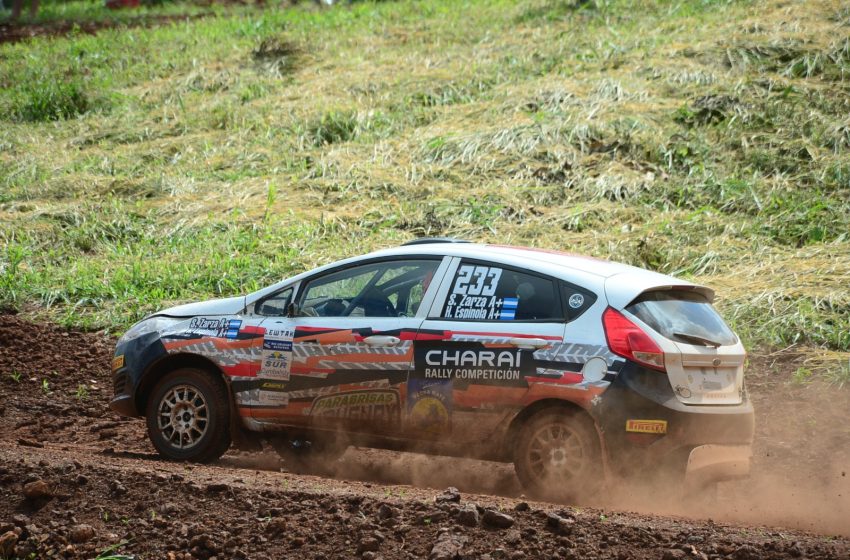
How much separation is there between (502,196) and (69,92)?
1026cm

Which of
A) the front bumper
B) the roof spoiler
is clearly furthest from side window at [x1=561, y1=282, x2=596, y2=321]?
the front bumper

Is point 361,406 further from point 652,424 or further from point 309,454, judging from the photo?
point 652,424

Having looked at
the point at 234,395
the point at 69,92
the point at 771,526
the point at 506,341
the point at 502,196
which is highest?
the point at 69,92

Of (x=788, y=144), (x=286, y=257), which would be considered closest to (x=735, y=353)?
(x=286, y=257)

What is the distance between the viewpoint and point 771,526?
6273mm

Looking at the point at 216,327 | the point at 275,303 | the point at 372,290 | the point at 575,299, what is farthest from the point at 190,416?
the point at 575,299

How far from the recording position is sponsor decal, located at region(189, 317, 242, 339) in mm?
7391

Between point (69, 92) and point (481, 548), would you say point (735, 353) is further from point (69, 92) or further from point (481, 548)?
point (69, 92)

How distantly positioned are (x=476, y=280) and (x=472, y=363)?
0.58 m

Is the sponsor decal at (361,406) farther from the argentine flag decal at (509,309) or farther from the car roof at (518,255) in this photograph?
the car roof at (518,255)

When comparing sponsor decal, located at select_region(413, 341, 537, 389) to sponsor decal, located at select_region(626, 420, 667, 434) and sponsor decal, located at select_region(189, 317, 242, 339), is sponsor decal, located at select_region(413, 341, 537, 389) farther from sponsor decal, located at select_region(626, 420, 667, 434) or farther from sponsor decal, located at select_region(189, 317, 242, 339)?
sponsor decal, located at select_region(189, 317, 242, 339)

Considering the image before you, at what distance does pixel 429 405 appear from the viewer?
21.8ft

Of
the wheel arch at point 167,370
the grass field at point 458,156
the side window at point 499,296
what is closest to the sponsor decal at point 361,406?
the side window at point 499,296

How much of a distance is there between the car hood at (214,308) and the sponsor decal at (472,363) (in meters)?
1.51
